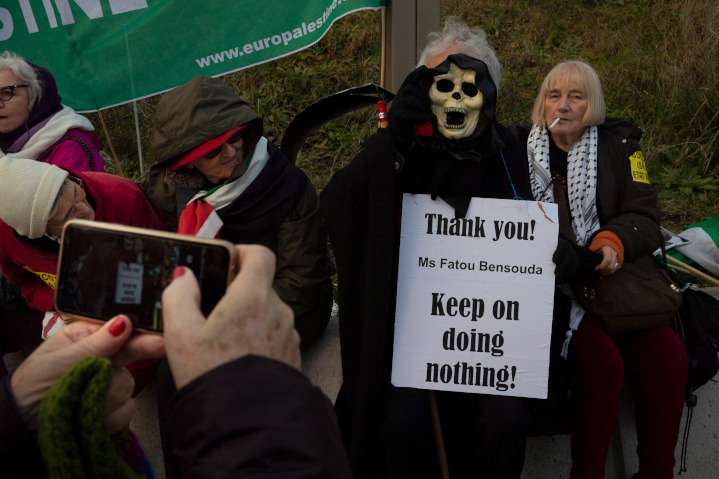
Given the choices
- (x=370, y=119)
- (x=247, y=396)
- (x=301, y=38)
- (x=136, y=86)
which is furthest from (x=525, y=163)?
(x=370, y=119)

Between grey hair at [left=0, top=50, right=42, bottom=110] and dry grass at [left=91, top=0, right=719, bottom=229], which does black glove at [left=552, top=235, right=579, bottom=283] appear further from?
grey hair at [left=0, top=50, right=42, bottom=110]

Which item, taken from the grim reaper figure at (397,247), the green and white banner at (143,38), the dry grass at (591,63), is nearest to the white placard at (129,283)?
the grim reaper figure at (397,247)

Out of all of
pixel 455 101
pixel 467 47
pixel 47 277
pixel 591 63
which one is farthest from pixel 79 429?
pixel 591 63

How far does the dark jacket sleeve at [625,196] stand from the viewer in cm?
273

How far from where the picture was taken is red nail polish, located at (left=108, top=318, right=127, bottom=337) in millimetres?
1163

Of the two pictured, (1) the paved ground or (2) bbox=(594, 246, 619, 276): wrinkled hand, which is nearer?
(2) bbox=(594, 246, 619, 276): wrinkled hand

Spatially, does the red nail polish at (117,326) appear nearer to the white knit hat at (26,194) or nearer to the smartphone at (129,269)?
the smartphone at (129,269)

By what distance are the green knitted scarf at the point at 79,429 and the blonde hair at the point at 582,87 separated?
8.47 ft

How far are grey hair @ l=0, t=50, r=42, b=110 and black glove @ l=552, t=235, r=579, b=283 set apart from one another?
264 centimetres

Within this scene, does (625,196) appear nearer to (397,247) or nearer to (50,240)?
(397,247)

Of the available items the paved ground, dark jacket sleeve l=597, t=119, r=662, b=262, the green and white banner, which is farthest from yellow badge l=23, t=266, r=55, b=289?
dark jacket sleeve l=597, t=119, r=662, b=262

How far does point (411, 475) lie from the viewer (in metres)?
2.45

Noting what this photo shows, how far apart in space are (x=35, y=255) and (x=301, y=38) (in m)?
1.71

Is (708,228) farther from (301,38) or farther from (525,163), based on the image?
(301,38)
